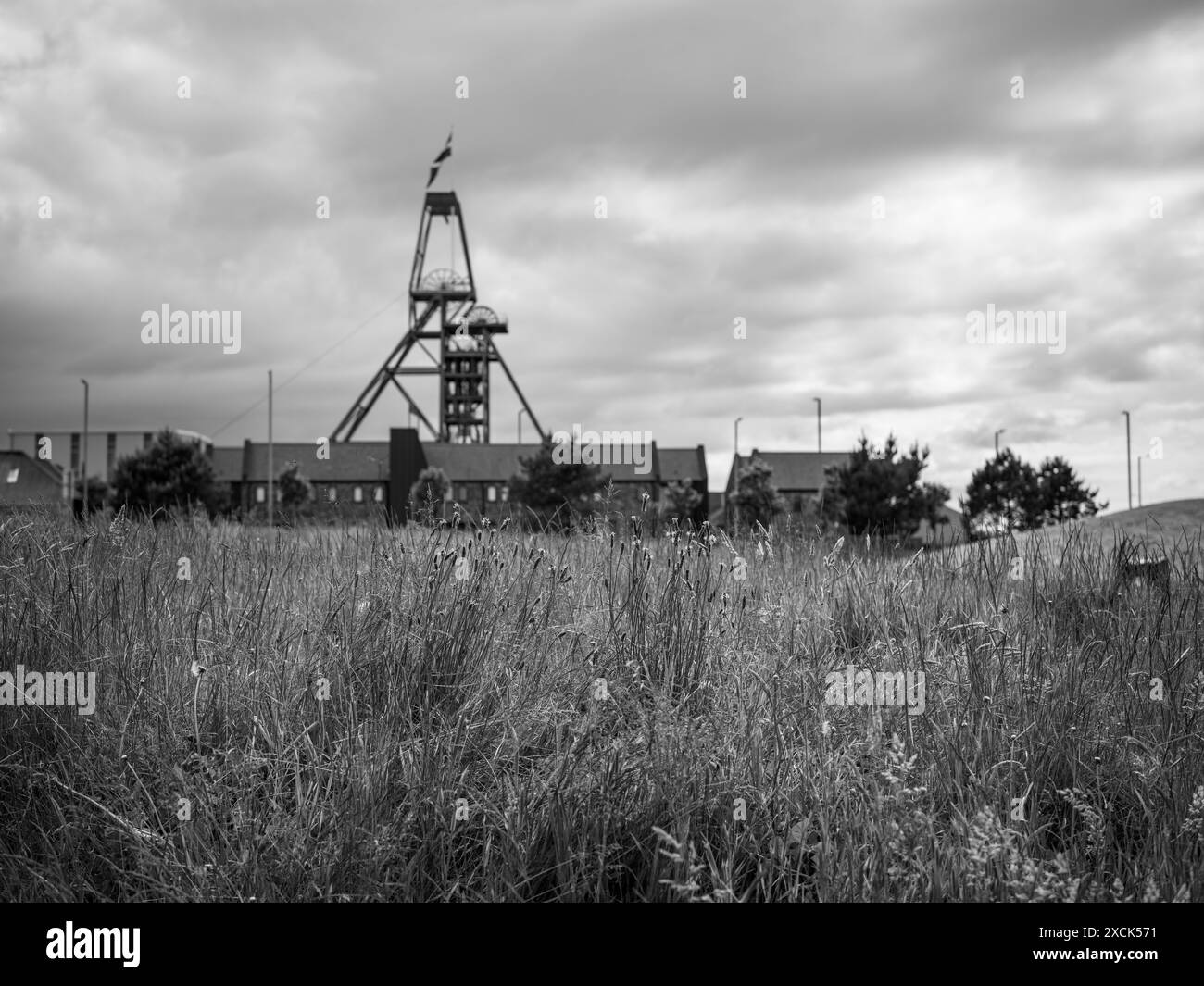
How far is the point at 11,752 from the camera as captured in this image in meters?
4.05

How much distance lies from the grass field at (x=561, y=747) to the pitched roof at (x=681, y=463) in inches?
3109

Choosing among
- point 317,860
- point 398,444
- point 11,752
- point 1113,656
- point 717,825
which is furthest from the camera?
point 398,444

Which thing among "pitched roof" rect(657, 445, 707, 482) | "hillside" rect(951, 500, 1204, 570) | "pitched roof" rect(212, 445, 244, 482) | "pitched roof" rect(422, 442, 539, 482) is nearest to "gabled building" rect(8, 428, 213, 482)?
"pitched roof" rect(212, 445, 244, 482)

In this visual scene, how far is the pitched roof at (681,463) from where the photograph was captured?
85062 millimetres

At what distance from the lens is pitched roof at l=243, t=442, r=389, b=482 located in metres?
84.0

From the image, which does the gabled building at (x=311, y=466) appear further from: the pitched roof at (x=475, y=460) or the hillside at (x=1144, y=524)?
the hillside at (x=1144, y=524)

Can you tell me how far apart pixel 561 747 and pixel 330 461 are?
→ 279ft

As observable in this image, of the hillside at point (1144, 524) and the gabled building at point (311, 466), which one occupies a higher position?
the gabled building at point (311, 466)

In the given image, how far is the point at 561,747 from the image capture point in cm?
400

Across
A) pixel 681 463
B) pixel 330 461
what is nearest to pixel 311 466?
pixel 330 461

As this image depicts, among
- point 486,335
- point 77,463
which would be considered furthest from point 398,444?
point 77,463

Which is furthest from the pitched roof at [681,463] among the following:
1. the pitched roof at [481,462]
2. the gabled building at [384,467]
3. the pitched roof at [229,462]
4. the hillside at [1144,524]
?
the hillside at [1144,524]
